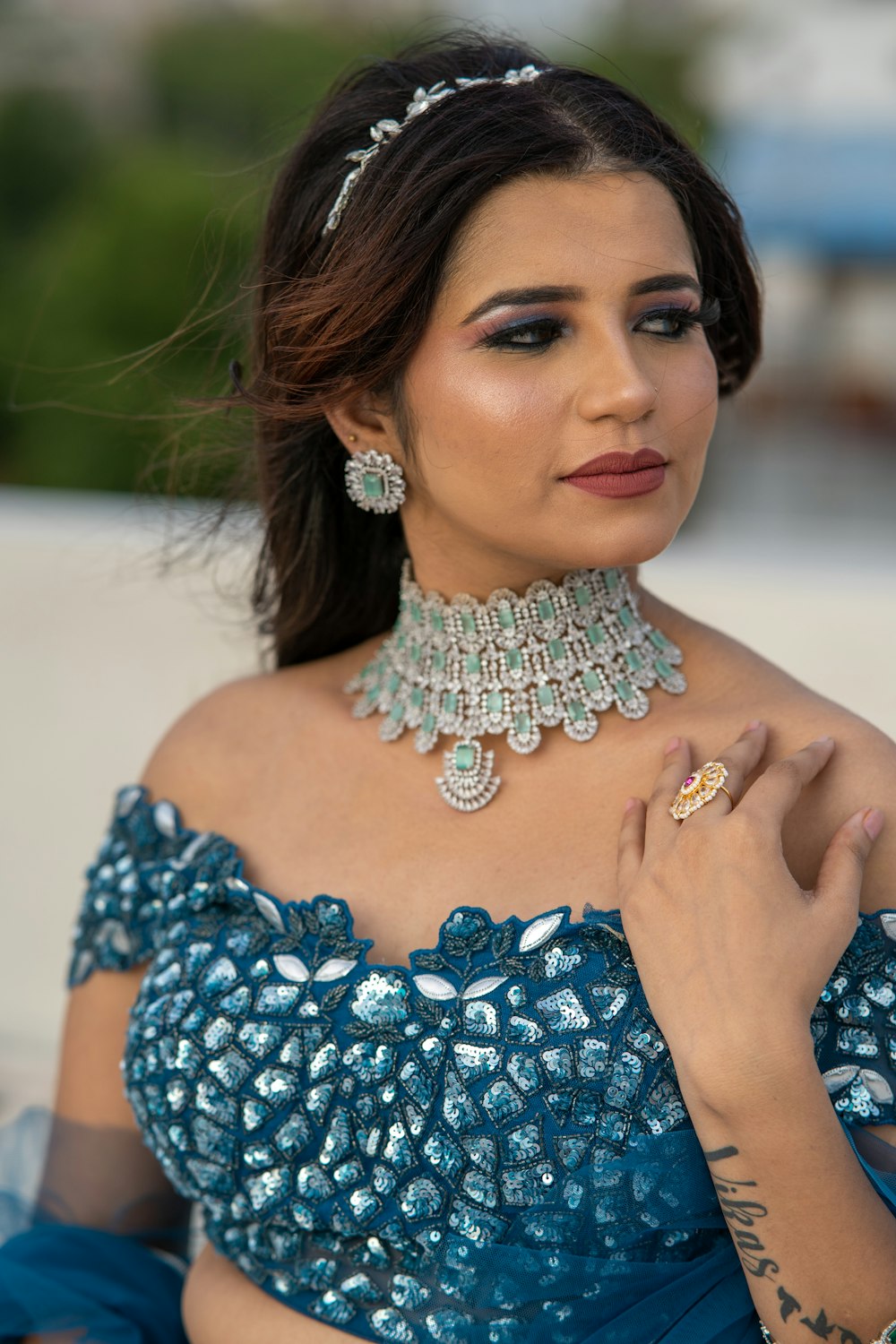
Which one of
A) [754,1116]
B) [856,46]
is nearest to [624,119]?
[754,1116]

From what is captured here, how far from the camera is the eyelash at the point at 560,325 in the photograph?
57.6 inches

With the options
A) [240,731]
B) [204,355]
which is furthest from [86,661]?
[240,731]

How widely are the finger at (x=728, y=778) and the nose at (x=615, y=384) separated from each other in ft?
1.18

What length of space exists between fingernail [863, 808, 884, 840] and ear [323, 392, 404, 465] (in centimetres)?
68

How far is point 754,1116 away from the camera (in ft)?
4.17

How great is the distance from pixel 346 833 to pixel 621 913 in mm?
423

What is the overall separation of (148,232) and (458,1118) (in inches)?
199

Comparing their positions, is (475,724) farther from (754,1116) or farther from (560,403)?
(754,1116)

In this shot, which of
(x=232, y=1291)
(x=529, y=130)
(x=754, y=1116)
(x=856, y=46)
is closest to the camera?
(x=754, y=1116)

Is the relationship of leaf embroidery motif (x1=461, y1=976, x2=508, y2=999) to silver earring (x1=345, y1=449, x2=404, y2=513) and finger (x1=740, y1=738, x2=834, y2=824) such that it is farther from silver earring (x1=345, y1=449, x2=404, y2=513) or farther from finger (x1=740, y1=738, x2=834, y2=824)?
silver earring (x1=345, y1=449, x2=404, y2=513)

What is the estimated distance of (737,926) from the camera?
131cm

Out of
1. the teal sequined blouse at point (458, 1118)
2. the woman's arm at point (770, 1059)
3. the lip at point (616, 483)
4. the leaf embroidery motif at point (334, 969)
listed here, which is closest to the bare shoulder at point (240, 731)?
the teal sequined blouse at point (458, 1118)

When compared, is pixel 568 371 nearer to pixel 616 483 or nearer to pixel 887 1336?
pixel 616 483

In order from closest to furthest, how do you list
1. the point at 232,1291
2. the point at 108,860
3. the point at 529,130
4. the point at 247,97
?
1. the point at 529,130
2. the point at 232,1291
3. the point at 108,860
4. the point at 247,97
